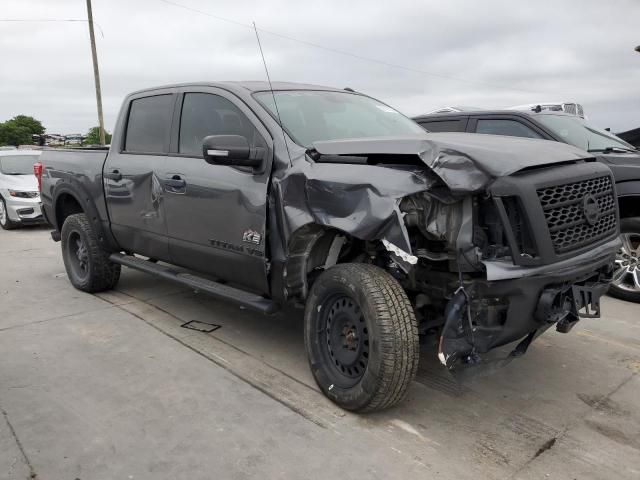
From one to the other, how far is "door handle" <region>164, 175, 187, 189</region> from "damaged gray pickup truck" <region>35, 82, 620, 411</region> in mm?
16

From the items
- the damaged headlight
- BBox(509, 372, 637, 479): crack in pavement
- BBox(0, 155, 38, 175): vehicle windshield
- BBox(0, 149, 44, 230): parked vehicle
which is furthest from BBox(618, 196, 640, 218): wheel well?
BBox(0, 155, 38, 175): vehicle windshield

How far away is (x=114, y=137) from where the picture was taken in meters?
5.20

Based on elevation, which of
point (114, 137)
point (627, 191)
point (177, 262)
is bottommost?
point (177, 262)

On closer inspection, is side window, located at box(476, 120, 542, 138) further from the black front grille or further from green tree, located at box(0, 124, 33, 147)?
green tree, located at box(0, 124, 33, 147)

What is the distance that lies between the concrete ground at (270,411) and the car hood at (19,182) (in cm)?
695

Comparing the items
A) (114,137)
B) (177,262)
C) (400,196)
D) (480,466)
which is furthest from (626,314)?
(114,137)

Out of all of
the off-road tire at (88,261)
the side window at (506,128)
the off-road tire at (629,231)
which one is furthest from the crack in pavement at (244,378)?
the side window at (506,128)

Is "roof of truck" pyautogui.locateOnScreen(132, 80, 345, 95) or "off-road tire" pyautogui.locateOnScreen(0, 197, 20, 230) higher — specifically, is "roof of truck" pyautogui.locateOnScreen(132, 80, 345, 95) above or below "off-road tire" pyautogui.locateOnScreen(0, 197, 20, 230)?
above

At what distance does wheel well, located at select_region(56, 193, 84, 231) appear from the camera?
5.95m

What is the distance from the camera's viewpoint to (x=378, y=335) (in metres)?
2.84

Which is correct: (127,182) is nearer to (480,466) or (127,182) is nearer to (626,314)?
(480,466)

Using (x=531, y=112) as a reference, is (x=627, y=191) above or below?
Answer: below

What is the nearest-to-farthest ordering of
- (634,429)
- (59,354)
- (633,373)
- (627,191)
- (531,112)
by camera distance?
(634,429) → (633,373) → (59,354) → (627,191) → (531,112)

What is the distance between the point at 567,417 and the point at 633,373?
0.96 m
